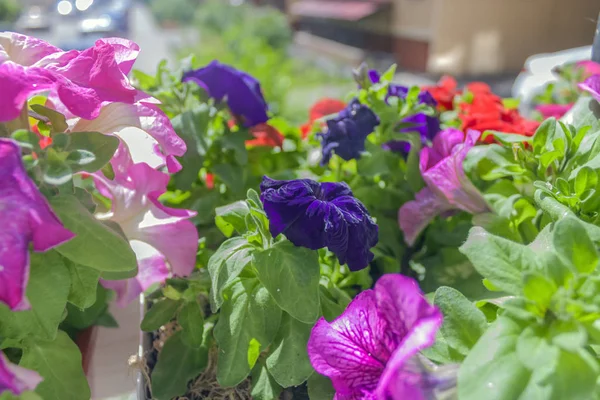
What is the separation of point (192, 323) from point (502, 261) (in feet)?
0.95

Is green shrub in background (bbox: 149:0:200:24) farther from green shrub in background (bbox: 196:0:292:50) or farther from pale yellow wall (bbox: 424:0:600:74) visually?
pale yellow wall (bbox: 424:0:600:74)

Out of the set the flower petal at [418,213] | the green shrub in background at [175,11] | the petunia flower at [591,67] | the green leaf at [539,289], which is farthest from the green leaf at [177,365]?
the green shrub in background at [175,11]

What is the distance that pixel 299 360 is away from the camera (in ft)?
1.51

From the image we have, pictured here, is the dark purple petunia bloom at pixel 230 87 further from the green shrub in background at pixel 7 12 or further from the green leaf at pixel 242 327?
the green shrub in background at pixel 7 12

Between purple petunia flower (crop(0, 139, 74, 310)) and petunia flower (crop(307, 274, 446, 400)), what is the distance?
0.19m

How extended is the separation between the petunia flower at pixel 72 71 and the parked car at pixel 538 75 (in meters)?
0.87

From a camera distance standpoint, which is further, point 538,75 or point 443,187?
point 538,75

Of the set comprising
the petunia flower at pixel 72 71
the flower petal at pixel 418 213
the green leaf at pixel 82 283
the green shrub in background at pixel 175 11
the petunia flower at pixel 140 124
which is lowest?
the green shrub in background at pixel 175 11

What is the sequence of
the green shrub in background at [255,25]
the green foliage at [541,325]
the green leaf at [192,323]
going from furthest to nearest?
the green shrub in background at [255,25] → the green leaf at [192,323] → the green foliage at [541,325]

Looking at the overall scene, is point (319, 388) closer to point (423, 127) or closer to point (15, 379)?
point (15, 379)

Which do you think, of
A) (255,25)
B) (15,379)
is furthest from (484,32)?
(15,379)

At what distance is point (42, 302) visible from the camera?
1.27ft

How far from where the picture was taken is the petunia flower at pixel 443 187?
548 millimetres

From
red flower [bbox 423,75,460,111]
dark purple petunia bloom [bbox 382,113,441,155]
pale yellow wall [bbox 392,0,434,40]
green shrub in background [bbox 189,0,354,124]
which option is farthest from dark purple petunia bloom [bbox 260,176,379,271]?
pale yellow wall [bbox 392,0,434,40]
